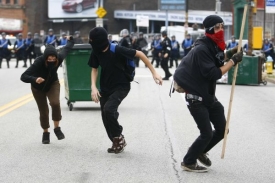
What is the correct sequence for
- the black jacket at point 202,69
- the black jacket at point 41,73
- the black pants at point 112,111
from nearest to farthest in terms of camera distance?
the black jacket at point 202,69 → the black pants at point 112,111 → the black jacket at point 41,73

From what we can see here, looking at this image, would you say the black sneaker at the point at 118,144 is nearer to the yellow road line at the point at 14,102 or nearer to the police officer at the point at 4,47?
the yellow road line at the point at 14,102

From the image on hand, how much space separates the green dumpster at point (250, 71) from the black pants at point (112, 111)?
14.7 m

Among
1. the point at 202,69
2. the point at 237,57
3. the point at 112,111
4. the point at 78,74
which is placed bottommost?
the point at 78,74

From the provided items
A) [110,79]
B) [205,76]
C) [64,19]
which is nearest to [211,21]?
[205,76]

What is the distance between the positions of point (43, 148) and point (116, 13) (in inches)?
2776

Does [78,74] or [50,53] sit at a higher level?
[50,53]

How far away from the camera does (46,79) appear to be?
10.3 m

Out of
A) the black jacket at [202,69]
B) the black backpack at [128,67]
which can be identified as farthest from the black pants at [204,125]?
the black backpack at [128,67]

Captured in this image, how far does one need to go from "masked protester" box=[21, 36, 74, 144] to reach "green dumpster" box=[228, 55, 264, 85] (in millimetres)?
14011

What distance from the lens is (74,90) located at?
15.3 meters

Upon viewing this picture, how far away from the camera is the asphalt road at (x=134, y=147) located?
323 inches

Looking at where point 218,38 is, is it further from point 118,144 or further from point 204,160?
point 118,144

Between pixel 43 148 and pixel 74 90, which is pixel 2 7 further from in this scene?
pixel 43 148

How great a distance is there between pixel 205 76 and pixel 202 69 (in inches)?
3.3
